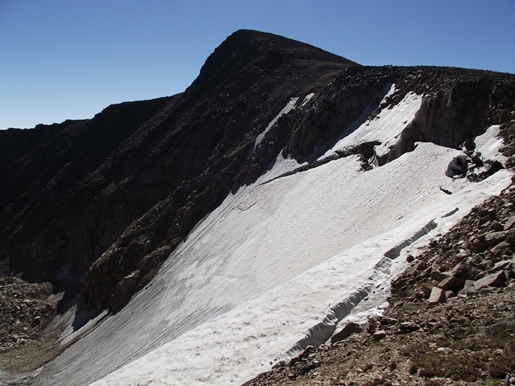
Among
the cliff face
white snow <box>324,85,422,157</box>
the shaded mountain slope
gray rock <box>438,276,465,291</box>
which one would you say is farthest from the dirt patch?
gray rock <box>438,276,465,291</box>

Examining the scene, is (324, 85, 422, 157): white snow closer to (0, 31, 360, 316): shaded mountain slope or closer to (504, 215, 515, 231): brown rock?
(0, 31, 360, 316): shaded mountain slope

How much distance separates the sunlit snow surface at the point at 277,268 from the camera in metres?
12.3

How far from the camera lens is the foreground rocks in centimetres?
658

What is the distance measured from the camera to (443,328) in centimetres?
800

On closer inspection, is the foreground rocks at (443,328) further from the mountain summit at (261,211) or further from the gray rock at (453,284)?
the mountain summit at (261,211)

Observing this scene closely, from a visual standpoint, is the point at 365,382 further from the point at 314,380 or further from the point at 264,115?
the point at 264,115

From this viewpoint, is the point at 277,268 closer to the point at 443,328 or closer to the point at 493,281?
the point at 493,281

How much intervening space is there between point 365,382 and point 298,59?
54.1 m

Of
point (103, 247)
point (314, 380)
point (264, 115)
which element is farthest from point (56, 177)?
point (314, 380)

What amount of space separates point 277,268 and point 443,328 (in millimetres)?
13425

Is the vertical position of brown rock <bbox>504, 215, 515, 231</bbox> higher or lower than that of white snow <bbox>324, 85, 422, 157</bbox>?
lower

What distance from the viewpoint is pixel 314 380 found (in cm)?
832

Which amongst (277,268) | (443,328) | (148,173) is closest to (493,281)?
(443,328)

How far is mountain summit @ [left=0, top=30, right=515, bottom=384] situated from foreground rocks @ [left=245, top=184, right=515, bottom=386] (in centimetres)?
146
